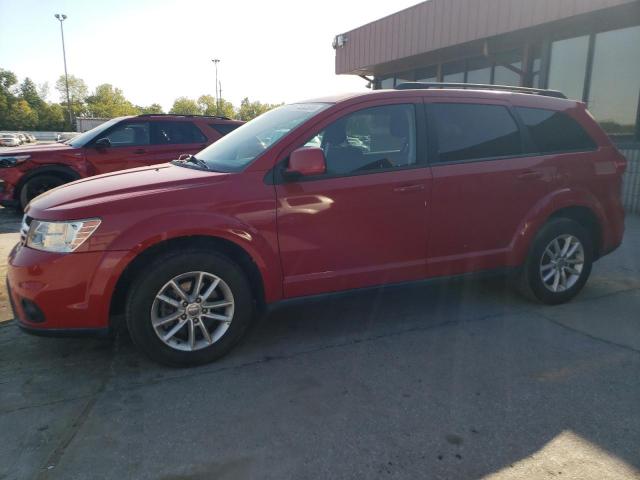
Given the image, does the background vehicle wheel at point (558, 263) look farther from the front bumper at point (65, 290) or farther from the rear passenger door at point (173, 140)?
the rear passenger door at point (173, 140)

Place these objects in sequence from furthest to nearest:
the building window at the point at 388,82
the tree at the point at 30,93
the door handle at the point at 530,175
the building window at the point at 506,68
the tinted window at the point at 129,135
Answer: the tree at the point at 30,93 → the building window at the point at 388,82 → the building window at the point at 506,68 → the tinted window at the point at 129,135 → the door handle at the point at 530,175

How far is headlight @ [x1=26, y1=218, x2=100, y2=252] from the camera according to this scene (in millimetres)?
2861

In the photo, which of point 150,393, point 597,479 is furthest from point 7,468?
point 597,479

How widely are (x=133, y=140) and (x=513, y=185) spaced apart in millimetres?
6659

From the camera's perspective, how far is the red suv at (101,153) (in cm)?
810

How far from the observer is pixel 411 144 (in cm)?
369

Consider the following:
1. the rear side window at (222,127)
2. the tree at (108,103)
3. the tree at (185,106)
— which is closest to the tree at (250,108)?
the tree at (185,106)

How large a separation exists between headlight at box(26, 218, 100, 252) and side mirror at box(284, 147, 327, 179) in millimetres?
1247

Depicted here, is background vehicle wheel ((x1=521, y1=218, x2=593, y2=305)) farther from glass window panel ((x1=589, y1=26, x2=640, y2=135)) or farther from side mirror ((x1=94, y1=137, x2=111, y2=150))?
side mirror ((x1=94, y1=137, x2=111, y2=150))

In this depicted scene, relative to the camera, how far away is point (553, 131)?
165 inches

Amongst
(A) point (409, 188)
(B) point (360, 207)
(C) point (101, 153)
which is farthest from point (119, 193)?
(C) point (101, 153)

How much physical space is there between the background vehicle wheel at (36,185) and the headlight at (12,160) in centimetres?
33

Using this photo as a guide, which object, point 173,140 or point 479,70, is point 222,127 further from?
point 479,70

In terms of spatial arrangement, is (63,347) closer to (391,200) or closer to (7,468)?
(7,468)
